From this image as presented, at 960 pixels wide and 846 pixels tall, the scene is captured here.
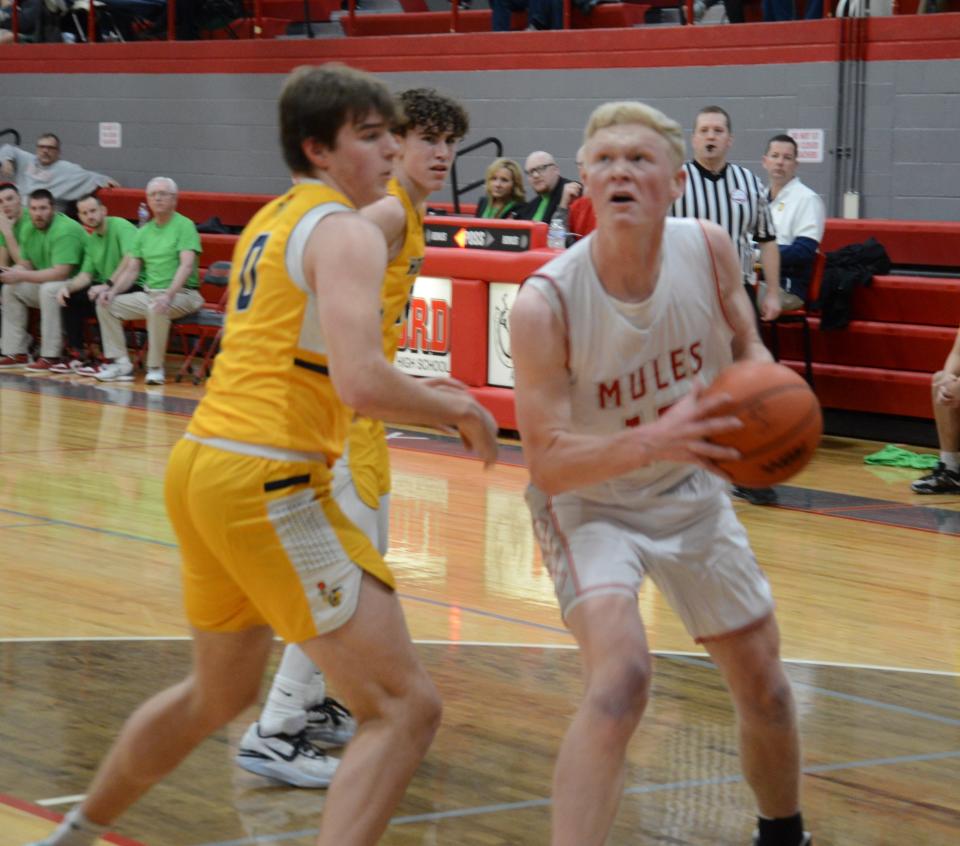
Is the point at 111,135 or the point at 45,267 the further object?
the point at 111,135

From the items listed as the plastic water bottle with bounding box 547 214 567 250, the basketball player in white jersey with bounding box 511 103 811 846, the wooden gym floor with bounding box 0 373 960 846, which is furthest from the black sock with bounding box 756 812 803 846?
the plastic water bottle with bounding box 547 214 567 250

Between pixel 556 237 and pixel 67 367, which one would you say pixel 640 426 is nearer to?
pixel 556 237

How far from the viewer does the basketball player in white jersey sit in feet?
10.2

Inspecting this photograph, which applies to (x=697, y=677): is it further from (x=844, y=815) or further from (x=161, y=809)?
(x=161, y=809)

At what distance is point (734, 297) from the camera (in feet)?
11.0

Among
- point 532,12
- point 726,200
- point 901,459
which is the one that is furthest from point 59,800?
point 532,12

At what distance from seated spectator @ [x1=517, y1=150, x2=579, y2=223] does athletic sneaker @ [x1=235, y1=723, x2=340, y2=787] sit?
7.40m

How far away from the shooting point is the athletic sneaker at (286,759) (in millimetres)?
4008

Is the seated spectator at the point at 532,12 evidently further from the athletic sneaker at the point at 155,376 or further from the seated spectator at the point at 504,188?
the athletic sneaker at the point at 155,376

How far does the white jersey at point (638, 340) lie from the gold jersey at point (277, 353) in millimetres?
488

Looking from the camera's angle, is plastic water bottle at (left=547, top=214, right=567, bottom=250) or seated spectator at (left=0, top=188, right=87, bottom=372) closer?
plastic water bottle at (left=547, top=214, right=567, bottom=250)

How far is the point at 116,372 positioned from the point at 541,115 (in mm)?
4072

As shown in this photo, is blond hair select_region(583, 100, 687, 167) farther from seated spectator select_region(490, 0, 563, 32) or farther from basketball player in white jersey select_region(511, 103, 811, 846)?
seated spectator select_region(490, 0, 563, 32)

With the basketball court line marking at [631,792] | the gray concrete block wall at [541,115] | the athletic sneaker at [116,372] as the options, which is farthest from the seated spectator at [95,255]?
the basketball court line marking at [631,792]
